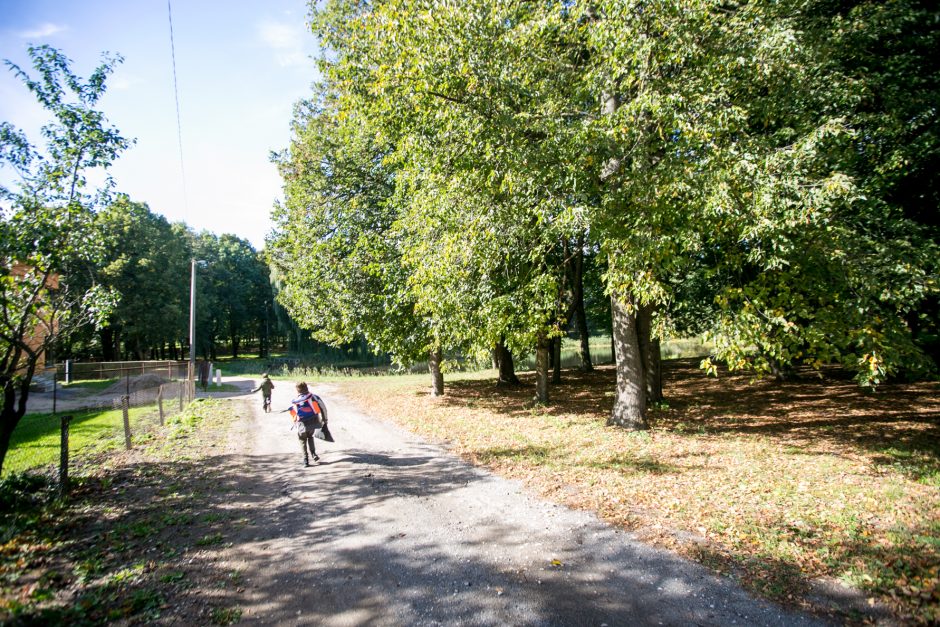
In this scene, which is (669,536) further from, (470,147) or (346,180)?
(346,180)

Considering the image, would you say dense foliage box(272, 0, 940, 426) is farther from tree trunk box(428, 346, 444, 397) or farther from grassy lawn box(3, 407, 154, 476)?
grassy lawn box(3, 407, 154, 476)

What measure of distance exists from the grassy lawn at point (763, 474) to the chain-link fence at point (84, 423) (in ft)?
21.1

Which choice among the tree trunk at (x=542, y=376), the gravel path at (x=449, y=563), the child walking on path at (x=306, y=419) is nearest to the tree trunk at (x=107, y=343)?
the child walking on path at (x=306, y=419)

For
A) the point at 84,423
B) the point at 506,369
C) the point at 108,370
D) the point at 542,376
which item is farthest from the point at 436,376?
the point at 108,370

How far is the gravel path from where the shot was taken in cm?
374

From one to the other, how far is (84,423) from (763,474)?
1723cm

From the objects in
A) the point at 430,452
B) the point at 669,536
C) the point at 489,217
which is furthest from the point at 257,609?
the point at 489,217

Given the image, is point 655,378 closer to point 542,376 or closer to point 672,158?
point 542,376

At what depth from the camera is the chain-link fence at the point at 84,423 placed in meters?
8.63

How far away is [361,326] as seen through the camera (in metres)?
→ 15.0

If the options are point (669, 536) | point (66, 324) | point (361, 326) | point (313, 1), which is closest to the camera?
point (669, 536)

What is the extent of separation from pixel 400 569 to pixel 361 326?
36.6ft

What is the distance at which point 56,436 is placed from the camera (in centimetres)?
1139

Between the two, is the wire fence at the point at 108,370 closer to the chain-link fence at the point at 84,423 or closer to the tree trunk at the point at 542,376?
the chain-link fence at the point at 84,423
